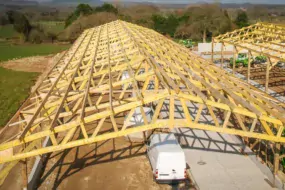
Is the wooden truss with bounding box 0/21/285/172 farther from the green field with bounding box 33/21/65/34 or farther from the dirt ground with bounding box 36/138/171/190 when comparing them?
the green field with bounding box 33/21/65/34

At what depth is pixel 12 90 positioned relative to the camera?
80.9 feet

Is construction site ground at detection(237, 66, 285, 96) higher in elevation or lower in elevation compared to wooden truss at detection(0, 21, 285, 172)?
lower

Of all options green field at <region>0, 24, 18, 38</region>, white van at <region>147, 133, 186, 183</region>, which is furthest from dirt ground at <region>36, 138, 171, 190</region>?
green field at <region>0, 24, 18, 38</region>

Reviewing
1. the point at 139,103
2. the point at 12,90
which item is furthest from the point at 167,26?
the point at 139,103

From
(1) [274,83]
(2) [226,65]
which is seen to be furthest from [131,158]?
(2) [226,65]

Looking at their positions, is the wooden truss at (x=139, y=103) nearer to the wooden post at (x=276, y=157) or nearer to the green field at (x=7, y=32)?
the wooden post at (x=276, y=157)

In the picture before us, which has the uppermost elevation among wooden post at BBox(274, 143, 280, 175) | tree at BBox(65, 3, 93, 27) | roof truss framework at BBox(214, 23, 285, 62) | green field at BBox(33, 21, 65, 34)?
tree at BBox(65, 3, 93, 27)

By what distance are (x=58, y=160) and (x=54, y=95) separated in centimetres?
267

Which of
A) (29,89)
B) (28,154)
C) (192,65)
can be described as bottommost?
(29,89)

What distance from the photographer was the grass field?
754 inches

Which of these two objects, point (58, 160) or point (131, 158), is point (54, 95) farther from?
point (131, 158)

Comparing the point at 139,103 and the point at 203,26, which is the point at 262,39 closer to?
the point at 139,103

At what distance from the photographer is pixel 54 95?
1175cm

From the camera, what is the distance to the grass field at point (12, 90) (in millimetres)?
19156
